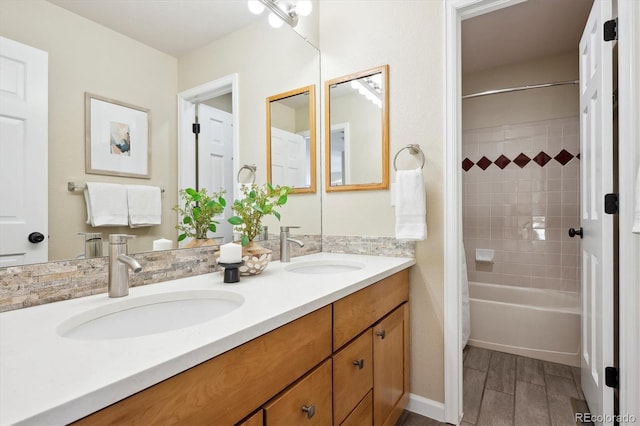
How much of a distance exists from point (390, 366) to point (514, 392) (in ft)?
3.17

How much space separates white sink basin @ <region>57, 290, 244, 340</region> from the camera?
79 centimetres

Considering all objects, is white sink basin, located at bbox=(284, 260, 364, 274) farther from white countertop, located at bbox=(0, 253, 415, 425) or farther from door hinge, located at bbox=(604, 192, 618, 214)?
door hinge, located at bbox=(604, 192, 618, 214)

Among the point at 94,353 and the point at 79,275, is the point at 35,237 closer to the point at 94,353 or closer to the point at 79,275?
the point at 79,275

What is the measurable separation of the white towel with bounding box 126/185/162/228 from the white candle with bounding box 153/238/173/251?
0.21ft

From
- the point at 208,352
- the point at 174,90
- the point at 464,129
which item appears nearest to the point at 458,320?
the point at 208,352

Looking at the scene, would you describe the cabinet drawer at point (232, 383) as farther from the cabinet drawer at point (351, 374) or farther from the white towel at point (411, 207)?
the white towel at point (411, 207)

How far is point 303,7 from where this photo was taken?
1.82 meters

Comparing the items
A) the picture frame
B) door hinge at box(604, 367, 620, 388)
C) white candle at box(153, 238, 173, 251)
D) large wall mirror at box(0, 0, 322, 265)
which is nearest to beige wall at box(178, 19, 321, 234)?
large wall mirror at box(0, 0, 322, 265)

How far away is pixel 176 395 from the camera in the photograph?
56cm

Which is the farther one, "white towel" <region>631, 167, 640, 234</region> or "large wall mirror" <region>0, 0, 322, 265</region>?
"white towel" <region>631, 167, 640, 234</region>

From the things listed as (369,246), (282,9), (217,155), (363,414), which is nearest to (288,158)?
(217,155)

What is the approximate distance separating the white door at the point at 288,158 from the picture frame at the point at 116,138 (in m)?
0.72

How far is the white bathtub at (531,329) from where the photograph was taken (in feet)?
7.22

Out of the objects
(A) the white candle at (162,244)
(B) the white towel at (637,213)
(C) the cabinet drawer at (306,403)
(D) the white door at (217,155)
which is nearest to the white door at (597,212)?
(B) the white towel at (637,213)
